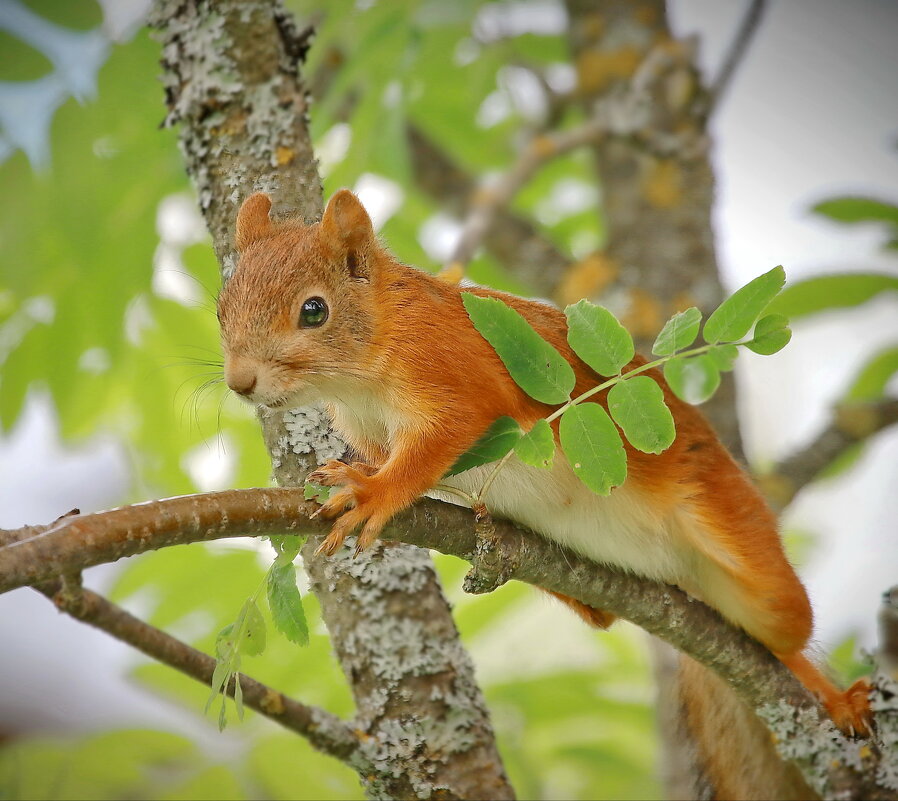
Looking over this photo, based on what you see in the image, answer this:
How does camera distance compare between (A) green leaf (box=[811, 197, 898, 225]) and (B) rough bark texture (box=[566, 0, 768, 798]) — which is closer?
(A) green leaf (box=[811, 197, 898, 225])

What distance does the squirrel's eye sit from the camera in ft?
6.44

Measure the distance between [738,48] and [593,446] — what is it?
2.35 meters

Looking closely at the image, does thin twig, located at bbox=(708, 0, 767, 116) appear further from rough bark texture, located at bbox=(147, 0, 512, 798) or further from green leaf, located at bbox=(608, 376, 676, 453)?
green leaf, located at bbox=(608, 376, 676, 453)

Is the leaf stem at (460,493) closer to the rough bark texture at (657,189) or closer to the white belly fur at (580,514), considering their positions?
the white belly fur at (580,514)

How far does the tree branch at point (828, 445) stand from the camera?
3285 millimetres

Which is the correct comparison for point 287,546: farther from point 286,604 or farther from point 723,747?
point 723,747

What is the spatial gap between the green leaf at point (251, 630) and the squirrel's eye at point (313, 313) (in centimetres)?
62

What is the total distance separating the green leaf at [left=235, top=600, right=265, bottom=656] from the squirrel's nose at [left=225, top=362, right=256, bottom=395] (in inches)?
16.4

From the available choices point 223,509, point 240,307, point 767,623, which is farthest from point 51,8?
point 767,623

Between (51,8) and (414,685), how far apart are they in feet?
6.60

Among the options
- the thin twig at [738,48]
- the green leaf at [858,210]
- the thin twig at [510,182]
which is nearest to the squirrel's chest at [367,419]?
the thin twig at [510,182]

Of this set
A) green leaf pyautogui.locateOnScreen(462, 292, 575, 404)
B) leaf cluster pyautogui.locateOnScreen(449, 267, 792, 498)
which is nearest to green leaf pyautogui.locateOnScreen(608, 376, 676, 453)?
leaf cluster pyautogui.locateOnScreen(449, 267, 792, 498)

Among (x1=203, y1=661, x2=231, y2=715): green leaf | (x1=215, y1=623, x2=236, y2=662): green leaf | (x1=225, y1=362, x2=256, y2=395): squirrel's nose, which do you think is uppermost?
(x1=225, y1=362, x2=256, y2=395): squirrel's nose

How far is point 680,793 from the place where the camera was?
9.00 feet
